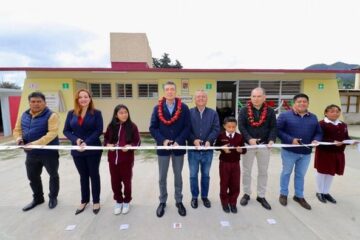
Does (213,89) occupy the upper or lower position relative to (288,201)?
upper

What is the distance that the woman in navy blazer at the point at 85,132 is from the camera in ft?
9.09

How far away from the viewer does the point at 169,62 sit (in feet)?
123

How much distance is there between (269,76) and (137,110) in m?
5.80

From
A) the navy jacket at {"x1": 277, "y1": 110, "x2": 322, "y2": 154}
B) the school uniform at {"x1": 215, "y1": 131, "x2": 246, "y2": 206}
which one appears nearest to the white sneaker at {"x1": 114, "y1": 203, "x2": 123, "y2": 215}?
the school uniform at {"x1": 215, "y1": 131, "x2": 246, "y2": 206}

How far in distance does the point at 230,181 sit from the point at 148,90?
23.8ft

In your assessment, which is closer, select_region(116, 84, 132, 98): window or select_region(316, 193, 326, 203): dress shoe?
select_region(316, 193, 326, 203): dress shoe

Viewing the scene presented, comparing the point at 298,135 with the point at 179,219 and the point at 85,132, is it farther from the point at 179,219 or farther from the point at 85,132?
the point at 85,132

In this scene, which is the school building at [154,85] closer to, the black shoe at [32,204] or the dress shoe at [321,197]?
the black shoe at [32,204]

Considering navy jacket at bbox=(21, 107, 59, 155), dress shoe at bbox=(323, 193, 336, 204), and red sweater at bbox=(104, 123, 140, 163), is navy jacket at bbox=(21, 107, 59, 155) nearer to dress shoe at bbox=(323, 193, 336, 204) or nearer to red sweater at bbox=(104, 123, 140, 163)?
red sweater at bbox=(104, 123, 140, 163)

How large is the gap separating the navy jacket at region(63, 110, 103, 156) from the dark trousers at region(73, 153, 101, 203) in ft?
0.26

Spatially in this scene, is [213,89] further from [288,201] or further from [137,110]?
[288,201]

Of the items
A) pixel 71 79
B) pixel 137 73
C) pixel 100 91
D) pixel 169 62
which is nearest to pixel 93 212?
pixel 137 73

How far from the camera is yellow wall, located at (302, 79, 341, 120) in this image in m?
8.86

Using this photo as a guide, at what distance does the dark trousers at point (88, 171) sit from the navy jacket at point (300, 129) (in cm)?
263
